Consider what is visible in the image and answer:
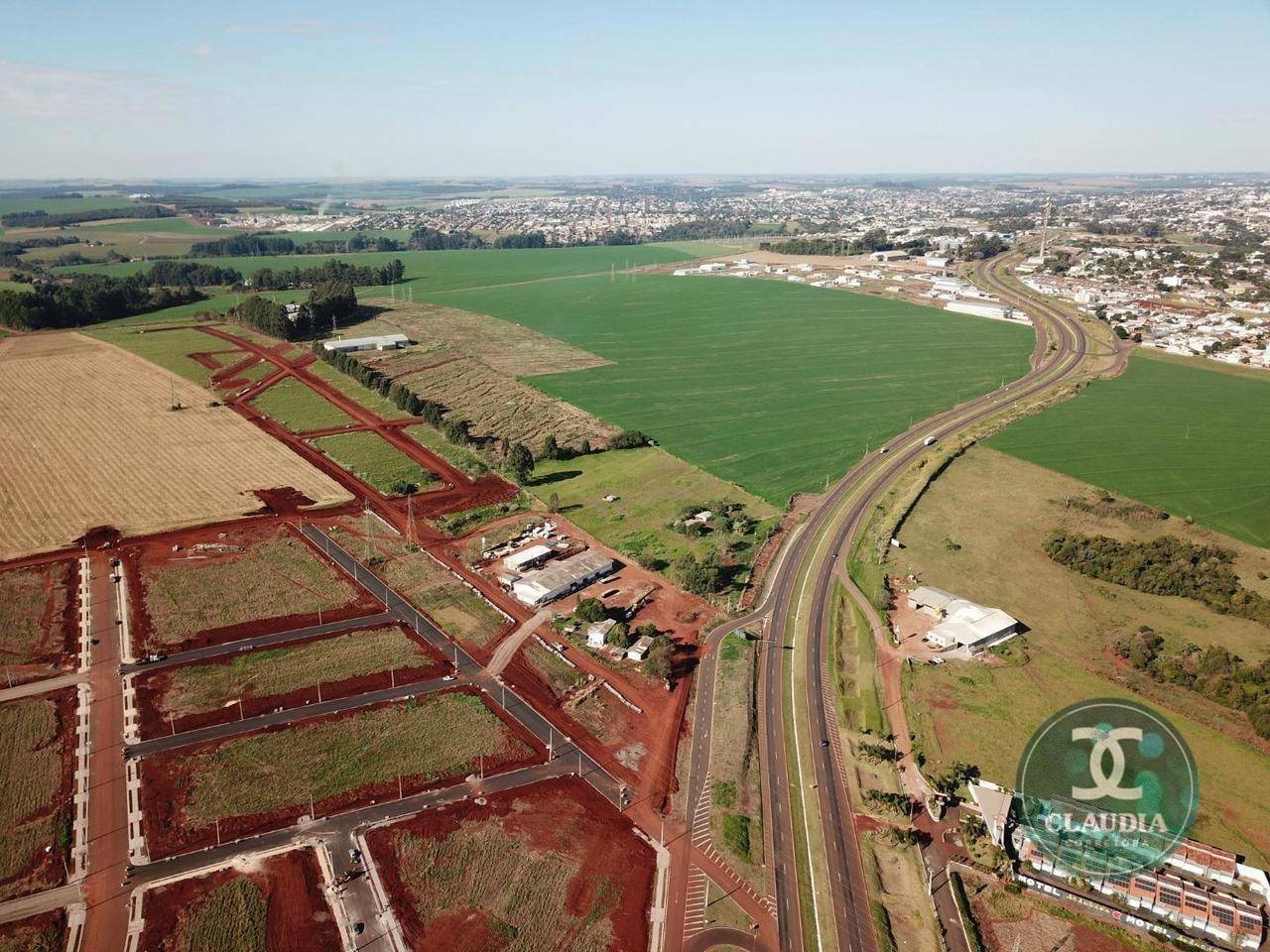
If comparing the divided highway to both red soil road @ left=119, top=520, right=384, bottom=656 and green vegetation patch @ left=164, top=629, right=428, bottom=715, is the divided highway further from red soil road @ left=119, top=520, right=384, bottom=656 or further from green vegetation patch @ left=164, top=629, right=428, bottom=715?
red soil road @ left=119, top=520, right=384, bottom=656

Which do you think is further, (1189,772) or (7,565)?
(7,565)

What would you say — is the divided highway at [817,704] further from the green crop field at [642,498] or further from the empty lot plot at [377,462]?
the empty lot plot at [377,462]

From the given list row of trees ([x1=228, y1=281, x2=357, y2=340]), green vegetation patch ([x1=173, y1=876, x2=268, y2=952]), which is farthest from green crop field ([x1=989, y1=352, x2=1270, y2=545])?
row of trees ([x1=228, y1=281, x2=357, y2=340])

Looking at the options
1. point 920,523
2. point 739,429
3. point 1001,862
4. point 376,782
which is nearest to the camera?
point 1001,862

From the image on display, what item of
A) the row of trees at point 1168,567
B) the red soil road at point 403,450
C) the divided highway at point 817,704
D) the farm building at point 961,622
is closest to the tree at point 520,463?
the red soil road at point 403,450

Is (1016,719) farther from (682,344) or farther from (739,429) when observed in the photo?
(682,344)

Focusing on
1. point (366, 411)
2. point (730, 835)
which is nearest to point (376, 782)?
point (730, 835)
